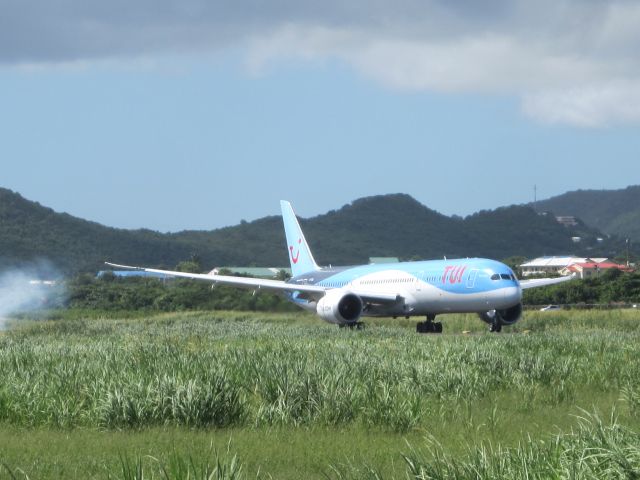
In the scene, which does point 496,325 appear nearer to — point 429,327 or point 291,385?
point 429,327

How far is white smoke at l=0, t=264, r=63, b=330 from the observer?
48562mm

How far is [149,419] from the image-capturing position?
1216 cm

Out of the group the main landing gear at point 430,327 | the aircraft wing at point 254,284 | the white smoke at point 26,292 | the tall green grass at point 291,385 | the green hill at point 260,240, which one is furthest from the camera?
the green hill at point 260,240

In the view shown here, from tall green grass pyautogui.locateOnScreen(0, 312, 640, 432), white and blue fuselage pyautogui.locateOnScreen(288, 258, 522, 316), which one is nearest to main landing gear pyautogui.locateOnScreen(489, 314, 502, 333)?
white and blue fuselage pyautogui.locateOnScreen(288, 258, 522, 316)

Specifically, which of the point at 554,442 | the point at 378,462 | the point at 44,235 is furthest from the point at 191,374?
the point at 44,235

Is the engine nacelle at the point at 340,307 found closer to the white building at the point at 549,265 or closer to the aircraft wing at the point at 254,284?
the aircraft wing at the point at 254,284

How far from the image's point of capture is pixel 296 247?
2149 inches

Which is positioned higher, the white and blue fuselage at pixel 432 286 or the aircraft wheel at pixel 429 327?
the white and blue fuselage at pixel 432 286

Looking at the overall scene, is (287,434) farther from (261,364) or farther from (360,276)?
(360,276)

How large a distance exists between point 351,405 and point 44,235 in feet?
354

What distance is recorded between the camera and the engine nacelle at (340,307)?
42159 millimetres

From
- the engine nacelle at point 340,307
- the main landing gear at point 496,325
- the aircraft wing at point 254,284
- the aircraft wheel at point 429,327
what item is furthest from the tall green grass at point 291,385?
the aircraft wing at point 254,284

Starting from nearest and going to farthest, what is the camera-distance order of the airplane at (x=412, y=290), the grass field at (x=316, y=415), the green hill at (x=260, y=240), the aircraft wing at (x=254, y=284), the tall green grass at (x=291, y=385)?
the grass field at (x=316, y=415) → the tall green grass at (x=291, y=385) → the airplane at (x=412, y=290) → the aircraft wing at (x=254, y=284) → the green hill at (x=260, y=240)

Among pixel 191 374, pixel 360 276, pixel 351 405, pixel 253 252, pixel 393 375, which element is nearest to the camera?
pixel 351 405
